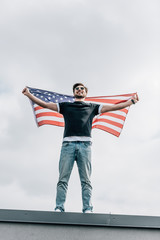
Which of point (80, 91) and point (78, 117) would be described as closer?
point (78, 117)

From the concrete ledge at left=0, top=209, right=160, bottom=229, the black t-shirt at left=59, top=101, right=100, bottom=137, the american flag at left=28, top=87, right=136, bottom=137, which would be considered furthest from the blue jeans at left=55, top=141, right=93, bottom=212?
the american flag at left=28, top=87, right=136, bottom=137

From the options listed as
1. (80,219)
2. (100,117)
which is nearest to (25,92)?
(100,117)

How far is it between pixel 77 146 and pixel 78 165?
11.1 inches

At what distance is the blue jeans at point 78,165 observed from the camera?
440 centimetres

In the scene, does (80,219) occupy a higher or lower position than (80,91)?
lower

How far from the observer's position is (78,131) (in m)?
4.70

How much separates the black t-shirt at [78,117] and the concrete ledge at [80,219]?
1419 mm

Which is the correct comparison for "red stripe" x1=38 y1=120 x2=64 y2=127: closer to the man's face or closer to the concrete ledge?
the man's face

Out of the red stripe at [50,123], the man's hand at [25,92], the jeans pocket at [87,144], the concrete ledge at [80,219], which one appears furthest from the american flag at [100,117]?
the concrete ledge at [80,219]

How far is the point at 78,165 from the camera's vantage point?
4605 millimetres

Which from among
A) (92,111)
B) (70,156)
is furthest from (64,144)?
(92,111)

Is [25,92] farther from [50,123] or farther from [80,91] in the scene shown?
[50,123]

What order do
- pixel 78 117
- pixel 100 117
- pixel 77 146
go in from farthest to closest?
pixel 100 117, pixel 78 117, pixel 77 146

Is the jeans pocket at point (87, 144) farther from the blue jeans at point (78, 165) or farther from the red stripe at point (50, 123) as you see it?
the red stripe at point (50, 123)
